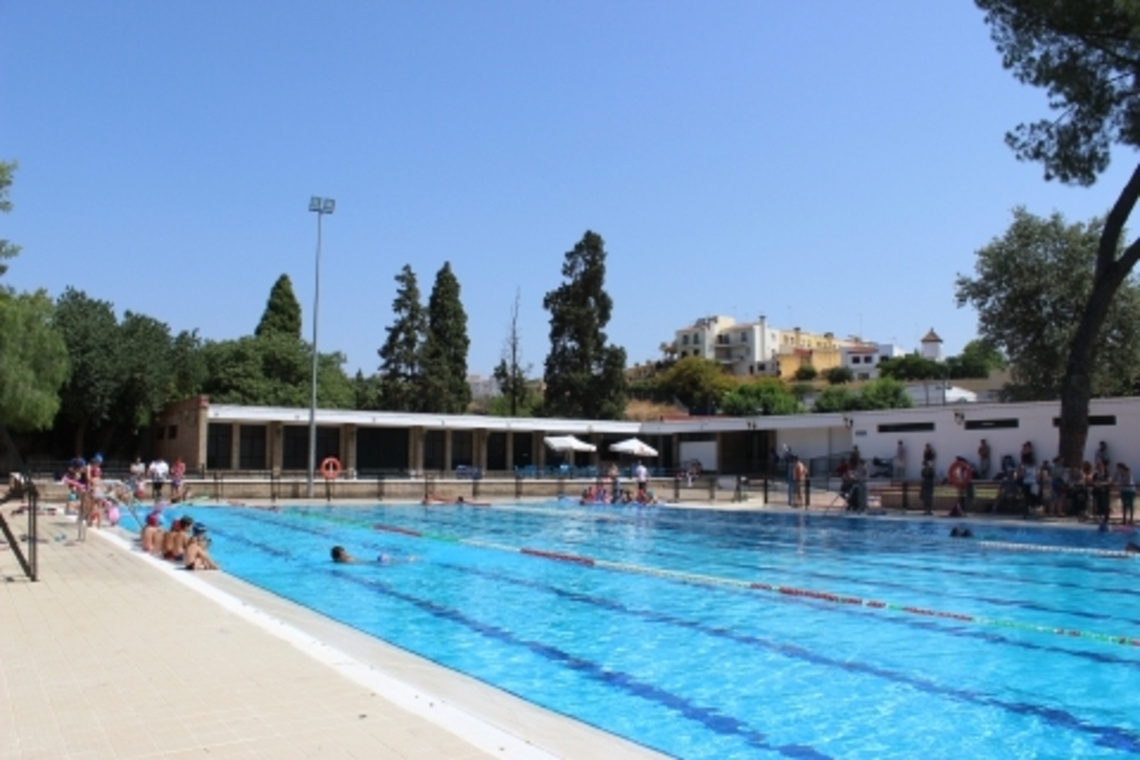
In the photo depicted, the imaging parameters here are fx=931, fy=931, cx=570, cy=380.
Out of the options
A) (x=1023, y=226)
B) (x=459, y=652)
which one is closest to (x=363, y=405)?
(x=1023, y=226)

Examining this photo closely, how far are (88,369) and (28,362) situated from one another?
7198mm

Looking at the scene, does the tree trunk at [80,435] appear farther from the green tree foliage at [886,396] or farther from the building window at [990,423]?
the green tree foliage at [886,396]

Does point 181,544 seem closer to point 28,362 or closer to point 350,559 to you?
point 350,559

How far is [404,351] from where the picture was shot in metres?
49.2

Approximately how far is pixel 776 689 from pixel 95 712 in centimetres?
487

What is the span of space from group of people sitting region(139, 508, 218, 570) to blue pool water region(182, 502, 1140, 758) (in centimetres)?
96

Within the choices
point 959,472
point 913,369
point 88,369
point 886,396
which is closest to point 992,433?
point 959,472

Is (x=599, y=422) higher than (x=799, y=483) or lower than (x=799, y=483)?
higher

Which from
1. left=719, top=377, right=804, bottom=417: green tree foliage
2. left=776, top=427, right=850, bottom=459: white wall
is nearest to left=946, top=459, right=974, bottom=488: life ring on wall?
left=776, top=427, right=850, bottom=459: white wall

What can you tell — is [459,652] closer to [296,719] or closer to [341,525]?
[296,719]

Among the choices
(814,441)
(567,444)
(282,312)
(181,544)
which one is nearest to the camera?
(181,544)

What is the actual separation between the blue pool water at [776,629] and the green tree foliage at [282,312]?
122ft

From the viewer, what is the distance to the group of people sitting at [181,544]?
39.6ft

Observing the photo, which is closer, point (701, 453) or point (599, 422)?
point (701, 453)
